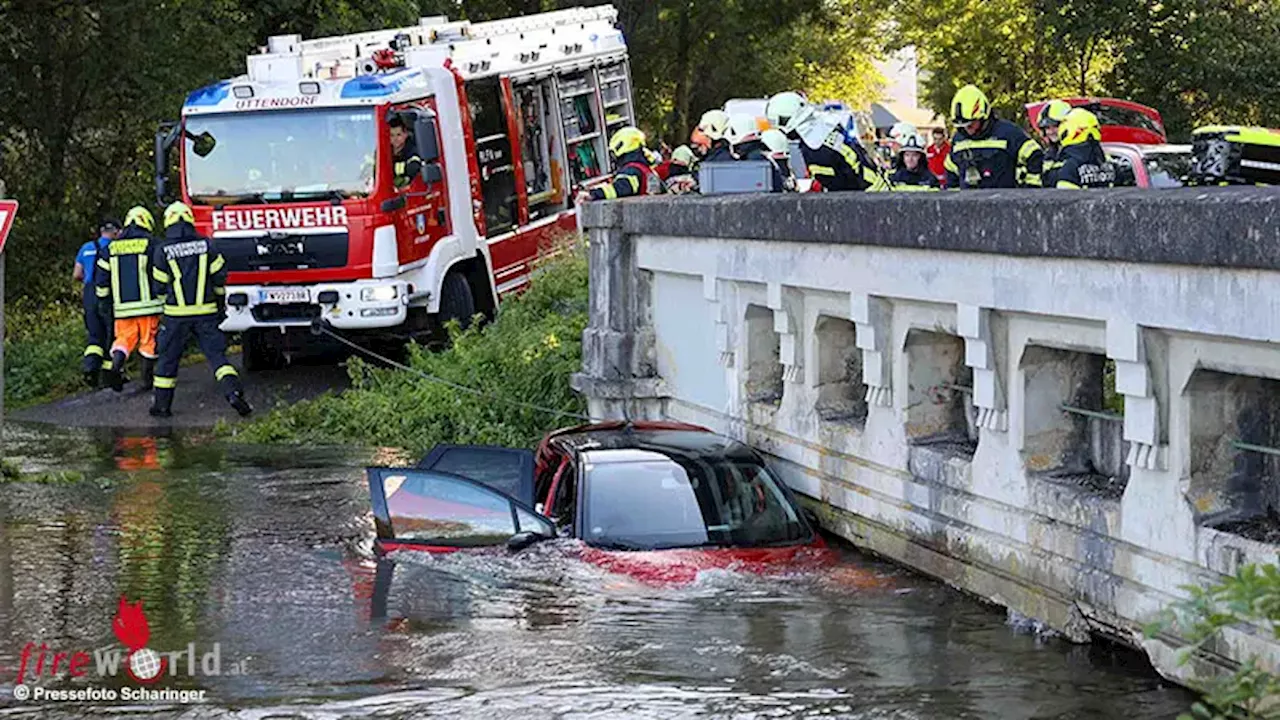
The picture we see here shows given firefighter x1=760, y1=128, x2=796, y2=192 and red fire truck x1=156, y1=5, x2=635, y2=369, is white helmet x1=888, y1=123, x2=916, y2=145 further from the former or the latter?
red fire truck x1=156, y1=5, x2=635, y2=369

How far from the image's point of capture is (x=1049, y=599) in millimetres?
9500

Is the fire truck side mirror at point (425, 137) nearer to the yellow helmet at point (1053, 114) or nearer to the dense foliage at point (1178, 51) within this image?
the yellow helmet at point (1053, 114)

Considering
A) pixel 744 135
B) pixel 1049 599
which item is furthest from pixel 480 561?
pixel 744 135

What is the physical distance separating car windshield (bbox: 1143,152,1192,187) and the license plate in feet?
24.5

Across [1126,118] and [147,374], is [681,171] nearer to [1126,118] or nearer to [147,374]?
[1126,118]

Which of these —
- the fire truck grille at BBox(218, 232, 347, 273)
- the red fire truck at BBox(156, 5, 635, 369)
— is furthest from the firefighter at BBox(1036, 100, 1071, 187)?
the fire truck grille at BBox(218, 232, 347, 273)

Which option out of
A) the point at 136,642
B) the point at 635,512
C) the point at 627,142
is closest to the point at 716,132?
the point at 627,142

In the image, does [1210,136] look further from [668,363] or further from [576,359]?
[576,359]

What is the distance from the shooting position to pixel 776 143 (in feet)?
54.9

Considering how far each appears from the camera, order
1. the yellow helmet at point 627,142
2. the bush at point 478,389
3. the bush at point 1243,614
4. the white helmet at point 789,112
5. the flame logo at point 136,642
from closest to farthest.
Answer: the bush at point 1243,614
the flame logo at point 136,642
the white helmet at point 789,112
the bush at point 478,389
the yellow helmet at point 627,142

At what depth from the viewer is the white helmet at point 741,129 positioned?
1670cm

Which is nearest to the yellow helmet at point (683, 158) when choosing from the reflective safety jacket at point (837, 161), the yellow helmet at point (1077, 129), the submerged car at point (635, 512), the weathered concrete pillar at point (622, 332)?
the reflective safety jacket at point (837, 161)

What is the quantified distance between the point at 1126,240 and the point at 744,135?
335 inches

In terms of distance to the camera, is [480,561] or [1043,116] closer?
[480,561]
